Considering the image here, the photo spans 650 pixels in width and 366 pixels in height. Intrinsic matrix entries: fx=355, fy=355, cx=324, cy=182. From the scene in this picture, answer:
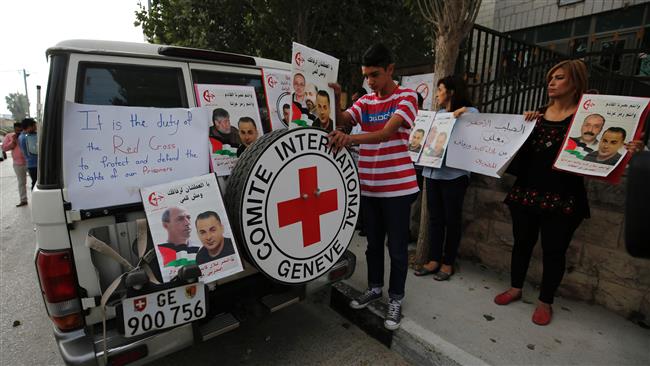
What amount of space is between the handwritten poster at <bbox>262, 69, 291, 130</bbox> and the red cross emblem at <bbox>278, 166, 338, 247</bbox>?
0.55 metres

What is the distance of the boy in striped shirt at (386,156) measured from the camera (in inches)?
88.4

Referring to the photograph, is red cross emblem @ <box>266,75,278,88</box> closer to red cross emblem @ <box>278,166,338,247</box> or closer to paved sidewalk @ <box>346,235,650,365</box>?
red cross emblem @ <box>278,166,338,247</box>

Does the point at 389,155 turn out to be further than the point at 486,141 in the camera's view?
No

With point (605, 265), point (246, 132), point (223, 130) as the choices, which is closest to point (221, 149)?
point (223, 130)

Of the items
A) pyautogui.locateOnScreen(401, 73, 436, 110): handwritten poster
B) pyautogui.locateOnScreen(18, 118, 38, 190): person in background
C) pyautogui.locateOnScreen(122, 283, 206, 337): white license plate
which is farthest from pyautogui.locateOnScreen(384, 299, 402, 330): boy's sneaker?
pyautogui.locateOnScreen(18, 118, 38, 190): person in background

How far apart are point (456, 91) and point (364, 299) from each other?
1991 millimetres

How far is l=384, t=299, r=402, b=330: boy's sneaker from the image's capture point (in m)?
2.49

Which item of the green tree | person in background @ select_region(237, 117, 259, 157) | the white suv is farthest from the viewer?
the green tree

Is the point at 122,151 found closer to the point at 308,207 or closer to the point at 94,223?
the point at 94,223

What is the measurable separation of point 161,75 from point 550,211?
2607 millimetres

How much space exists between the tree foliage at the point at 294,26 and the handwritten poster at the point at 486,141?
4362mm

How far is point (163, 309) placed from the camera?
168 centimetres

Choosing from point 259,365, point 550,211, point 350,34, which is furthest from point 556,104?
point 350,34

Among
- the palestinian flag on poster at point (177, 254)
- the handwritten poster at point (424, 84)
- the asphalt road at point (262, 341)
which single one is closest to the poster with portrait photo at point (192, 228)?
the palestinian flag on poster at point (177, 254)
